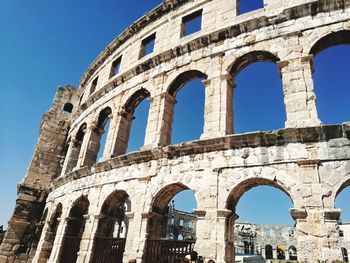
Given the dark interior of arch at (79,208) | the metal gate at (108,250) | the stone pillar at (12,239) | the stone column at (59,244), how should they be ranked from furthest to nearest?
the stone pillar at (12,239), the dark interior of arch at (79,208), the stone column at (59,244), the metal gate at (108,250)

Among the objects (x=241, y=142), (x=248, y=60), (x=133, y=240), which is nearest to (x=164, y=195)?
(x=133, y=240)

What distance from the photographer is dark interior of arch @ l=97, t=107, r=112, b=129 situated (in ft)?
38.7

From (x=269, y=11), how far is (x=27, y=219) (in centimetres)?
1377

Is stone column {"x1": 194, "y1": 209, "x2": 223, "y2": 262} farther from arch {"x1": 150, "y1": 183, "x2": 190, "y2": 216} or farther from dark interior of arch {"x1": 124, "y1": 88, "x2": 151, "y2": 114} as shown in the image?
dark interior of arch {"x1": 124, "y1": 88, "x2": 151, "y2": 114}

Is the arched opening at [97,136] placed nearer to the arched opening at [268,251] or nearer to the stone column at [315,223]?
the stone column at [315,223]

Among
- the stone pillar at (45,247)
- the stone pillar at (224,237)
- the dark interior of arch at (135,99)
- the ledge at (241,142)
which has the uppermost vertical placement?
the dark interior of arch at (135,99)

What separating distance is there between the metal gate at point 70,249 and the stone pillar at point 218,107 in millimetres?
6042

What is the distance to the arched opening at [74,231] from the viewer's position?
9203 millimetres

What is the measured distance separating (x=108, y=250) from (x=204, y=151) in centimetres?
434

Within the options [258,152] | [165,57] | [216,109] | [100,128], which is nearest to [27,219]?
[100,128]

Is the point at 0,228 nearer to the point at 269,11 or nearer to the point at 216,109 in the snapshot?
the point at 216,109

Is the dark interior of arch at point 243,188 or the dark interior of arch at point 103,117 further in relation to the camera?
the dark interior of arch at point 103,117

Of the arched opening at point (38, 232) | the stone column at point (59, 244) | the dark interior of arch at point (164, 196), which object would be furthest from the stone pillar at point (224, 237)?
the arched opening at point (38, 232)

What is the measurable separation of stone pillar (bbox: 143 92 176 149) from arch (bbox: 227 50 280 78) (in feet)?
7.56
